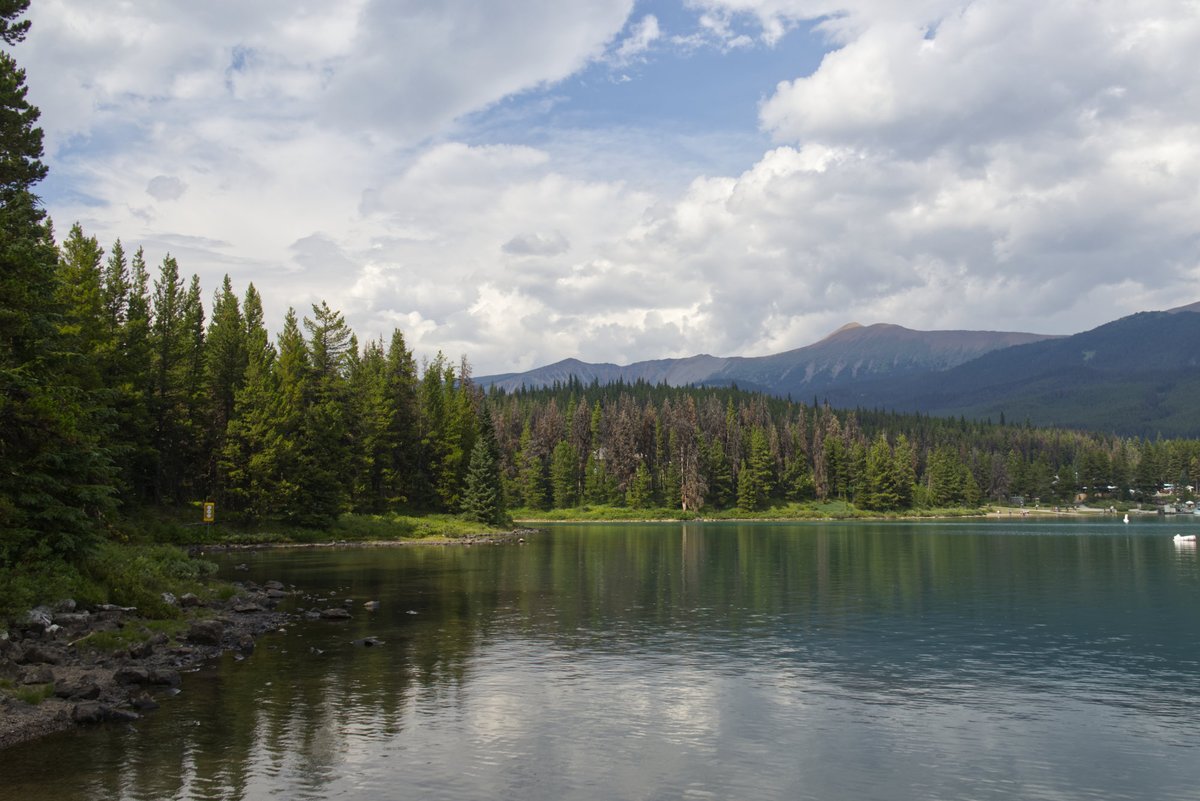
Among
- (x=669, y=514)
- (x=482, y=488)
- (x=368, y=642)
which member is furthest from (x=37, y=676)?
(x=669, y=514)

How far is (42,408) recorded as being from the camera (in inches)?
1152

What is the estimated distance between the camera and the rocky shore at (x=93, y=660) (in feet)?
76.1

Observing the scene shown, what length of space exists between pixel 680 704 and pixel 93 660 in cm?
1900

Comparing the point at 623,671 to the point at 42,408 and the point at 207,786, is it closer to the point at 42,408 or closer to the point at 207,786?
the point at 207,786

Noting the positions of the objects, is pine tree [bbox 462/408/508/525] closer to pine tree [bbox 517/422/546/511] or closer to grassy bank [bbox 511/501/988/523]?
grassy bank [bbox 511/501/988/523]

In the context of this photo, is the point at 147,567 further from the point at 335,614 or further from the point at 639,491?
the point at 639,491

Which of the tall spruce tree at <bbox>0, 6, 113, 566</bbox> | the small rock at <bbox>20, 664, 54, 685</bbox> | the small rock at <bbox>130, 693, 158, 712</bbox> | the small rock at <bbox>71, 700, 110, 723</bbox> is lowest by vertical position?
the small rock at <bbox>130, 693, 158, 712</bbox>

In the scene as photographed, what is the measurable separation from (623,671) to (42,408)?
22002 mm

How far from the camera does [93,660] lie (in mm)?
28078

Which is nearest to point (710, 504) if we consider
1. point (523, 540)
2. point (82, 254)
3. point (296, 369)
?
point (523, 540)

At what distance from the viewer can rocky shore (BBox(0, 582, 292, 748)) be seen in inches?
913

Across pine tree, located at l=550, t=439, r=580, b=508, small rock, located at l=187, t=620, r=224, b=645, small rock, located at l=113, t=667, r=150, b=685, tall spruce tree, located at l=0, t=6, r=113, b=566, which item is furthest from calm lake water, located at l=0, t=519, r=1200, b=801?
pine tree, located at l=550, t=439, r=580, b=508

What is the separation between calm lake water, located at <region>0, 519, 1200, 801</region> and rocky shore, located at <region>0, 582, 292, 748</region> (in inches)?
41.3

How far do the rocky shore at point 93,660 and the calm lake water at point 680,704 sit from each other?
1049mm
